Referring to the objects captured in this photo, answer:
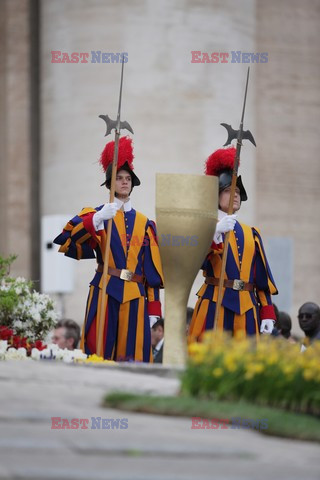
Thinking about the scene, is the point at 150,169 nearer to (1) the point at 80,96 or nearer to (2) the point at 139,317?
(1) the point at 80,96

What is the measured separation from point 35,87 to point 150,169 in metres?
2.47

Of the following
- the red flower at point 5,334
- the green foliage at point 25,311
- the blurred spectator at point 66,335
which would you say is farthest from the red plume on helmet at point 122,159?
the blurred spectator at point 66,335

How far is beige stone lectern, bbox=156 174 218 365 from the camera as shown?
24.1ft

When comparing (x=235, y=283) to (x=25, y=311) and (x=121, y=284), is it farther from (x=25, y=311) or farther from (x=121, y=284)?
(x=25, y=311)

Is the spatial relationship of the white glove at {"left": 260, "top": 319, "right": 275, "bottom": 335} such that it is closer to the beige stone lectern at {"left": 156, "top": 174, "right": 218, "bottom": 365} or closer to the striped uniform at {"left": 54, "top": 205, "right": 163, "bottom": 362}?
the striped uniform at {"left": 54, "top": 205, "right": 163, "bottom": 362}

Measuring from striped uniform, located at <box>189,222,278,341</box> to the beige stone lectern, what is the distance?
1.00 metres

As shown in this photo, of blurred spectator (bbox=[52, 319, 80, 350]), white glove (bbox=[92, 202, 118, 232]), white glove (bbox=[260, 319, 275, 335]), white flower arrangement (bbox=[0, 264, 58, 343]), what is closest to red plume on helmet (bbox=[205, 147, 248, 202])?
white glove (bbox=[260, 319, 275, 335])

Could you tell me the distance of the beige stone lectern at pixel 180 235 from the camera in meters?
7.34

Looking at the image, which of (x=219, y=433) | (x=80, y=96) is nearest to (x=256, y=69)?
(x=80, y=96)

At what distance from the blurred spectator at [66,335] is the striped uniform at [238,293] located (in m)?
1.83

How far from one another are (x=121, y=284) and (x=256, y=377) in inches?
141

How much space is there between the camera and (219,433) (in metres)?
4.40

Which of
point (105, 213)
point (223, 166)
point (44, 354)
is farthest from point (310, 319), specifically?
point (44, 354)

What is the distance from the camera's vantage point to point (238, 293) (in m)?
8.66
